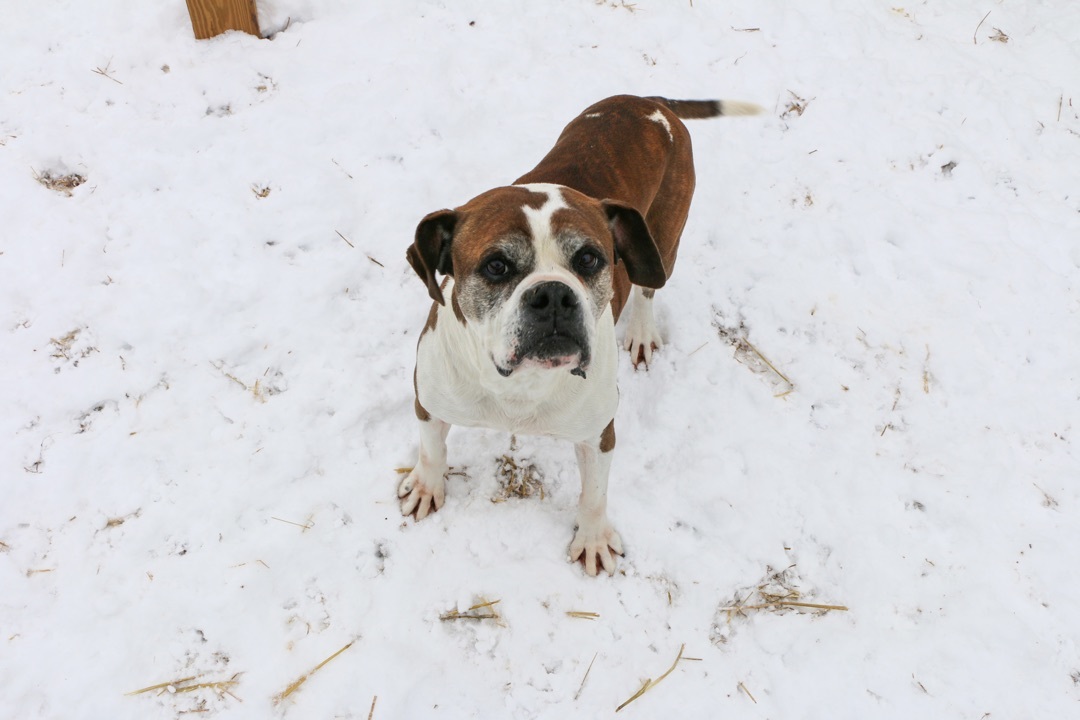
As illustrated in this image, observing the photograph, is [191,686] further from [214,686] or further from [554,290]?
[554,290]

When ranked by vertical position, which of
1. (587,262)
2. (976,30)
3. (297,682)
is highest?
(587,262)

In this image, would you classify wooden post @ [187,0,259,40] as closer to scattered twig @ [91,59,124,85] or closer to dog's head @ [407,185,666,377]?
scattered twig @ [91,59,124,85]

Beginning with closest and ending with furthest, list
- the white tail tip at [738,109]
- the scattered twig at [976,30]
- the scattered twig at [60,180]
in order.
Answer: the white tail tip at [738,109] → the scattered twig at [60,180] → the scattered twig at [976,30]

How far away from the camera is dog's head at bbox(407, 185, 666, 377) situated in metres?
2.30

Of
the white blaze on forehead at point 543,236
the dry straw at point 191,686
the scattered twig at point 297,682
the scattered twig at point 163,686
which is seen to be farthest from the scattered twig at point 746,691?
the scattered twig at point 163,686

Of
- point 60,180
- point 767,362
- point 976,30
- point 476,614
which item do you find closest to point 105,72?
point 60,180

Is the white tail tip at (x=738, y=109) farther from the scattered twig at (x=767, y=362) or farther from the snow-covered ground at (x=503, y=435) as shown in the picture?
the scattered twig at (x=767, y=362)

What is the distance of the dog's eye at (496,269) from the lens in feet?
8.04

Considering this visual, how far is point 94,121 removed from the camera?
471 cm

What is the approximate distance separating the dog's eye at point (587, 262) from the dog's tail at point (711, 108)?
1.91 m

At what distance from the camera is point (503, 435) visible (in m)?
3.79

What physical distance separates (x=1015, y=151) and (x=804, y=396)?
2.89m

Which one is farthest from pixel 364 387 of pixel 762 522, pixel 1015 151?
pixel 1015 151

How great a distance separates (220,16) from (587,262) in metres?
4.27
